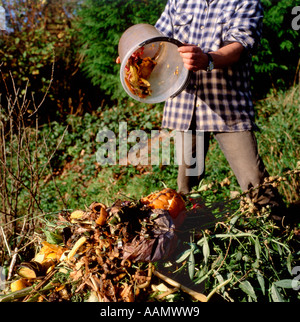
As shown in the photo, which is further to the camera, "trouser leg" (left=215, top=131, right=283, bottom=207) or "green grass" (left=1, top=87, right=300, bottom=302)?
"trouser leg" (left=215, top=131, right=283, bottom=207)

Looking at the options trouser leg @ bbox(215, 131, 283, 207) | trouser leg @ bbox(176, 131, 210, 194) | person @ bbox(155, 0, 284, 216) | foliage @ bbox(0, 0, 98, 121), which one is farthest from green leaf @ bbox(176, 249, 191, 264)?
foliage @ bbox(0, 0, 98, 121)

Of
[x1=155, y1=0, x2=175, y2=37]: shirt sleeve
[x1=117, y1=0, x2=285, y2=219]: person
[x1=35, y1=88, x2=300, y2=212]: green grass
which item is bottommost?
[x1=35, y1=88, x2=300, y2=212]: green grass

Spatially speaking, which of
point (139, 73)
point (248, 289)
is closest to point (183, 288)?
point (248, 289)

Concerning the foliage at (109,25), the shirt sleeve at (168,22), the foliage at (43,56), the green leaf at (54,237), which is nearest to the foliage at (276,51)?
the foliage at (109,25)

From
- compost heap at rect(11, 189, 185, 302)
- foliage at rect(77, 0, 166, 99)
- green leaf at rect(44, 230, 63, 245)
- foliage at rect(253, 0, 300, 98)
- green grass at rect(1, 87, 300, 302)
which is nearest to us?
compost heap at rect(11, 189, 185, 302)

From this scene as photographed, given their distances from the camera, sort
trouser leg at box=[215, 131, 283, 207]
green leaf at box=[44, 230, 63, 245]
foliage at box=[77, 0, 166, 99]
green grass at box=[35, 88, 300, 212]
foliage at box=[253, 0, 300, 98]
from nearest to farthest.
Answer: green leaf at box=[44, 230, 63, 245] → trouser leg at box=[215, 131, 283, 207] → green grass at box=[35, 88, 300, 212] → foliage at box=[253, 0, 300, 98] → foliage at box=[77, 0, 166, 99]

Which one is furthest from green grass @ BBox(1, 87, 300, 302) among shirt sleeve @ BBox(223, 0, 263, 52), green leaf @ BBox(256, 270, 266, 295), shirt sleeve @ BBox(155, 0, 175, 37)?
Result: shirt sleeve @ BBox(155, 0, 175, 37)

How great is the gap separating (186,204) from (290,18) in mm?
4241

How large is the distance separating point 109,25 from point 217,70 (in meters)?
3.80

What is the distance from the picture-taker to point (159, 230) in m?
1.13

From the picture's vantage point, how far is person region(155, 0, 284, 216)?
6.27 feet

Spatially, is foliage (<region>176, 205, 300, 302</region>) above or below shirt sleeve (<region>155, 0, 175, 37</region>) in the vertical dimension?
below

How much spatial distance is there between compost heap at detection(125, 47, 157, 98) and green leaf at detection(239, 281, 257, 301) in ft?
3.83

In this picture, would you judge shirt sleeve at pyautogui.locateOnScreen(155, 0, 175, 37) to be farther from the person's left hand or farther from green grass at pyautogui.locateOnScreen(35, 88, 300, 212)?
green grass at pyautogui.locateOnScreen(35, 88, 300, 212)
